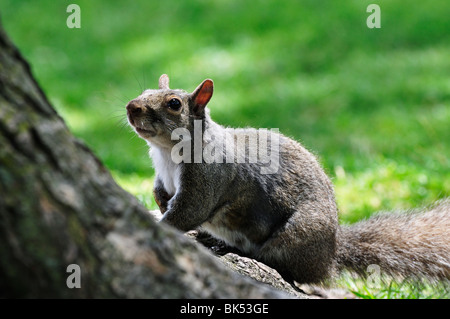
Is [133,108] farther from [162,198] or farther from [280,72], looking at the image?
[280,72]

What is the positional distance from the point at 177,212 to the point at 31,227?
1368 mm

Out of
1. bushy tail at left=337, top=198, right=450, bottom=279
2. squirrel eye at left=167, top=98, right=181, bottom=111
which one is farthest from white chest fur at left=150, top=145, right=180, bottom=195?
bushy tail at left=337, top=198, right=450, bottom=279

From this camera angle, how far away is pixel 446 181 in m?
4.23

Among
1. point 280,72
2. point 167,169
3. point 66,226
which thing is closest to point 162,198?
point 167,169

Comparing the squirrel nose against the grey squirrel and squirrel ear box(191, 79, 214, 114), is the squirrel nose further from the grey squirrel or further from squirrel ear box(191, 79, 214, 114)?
squirrel ear box(191, 79, 214, 114)

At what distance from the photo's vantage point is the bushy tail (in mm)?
2885

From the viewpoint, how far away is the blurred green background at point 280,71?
A: 5066mm

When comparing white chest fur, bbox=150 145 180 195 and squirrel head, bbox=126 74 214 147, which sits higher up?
squirrel head, bbox=126 74 214 147

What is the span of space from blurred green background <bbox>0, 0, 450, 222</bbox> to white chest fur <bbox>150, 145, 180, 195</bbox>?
1574 mm

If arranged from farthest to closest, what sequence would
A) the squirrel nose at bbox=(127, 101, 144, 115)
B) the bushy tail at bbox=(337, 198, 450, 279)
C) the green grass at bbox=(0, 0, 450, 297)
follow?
1. the green grass at bbox=(0, 0, 450, 297)
2. the bushy tail at bbox=(337, 198, 450, 279)
3. the squirrel nose at bbox=(127, 101, 144, 115)

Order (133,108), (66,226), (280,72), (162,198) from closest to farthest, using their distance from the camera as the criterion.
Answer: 1. (66,226)
2. (133,108)
3. (162,198)
4. (280,72)

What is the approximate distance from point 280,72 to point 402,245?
4320 mm

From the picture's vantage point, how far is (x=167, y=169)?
2811 mm

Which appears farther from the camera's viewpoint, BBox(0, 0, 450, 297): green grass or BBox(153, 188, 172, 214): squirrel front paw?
BBox(0, 0, 450, 297): green grass
